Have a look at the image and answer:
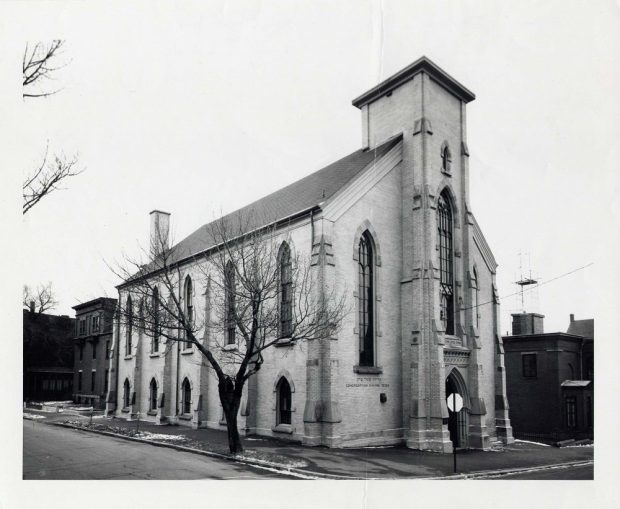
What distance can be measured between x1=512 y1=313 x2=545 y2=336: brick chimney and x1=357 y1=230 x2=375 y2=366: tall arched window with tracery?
18.2m

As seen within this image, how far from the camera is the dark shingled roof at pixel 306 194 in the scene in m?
23.9

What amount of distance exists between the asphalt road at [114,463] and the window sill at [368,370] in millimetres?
6750

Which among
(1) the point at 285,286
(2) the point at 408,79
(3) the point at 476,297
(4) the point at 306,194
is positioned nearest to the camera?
(1) the point at 285,286

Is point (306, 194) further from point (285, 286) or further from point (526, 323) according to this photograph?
point (526, 323)

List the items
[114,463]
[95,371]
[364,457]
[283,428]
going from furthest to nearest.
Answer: [95,371] → [283,428] → [364,457] → [114,463]

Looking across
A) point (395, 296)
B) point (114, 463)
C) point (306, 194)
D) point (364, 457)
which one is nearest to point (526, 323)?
point (395, 296)

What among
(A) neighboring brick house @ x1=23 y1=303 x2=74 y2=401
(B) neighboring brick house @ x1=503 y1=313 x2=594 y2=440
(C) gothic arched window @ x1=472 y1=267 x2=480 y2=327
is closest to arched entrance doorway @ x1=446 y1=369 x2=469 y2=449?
(C) gothic arched window @ x1=472 y1=267 x2=480 y2=327

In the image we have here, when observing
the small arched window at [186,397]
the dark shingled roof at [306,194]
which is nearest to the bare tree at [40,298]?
the dark shingled roof at [306,194]

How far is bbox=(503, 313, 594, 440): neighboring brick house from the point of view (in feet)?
108

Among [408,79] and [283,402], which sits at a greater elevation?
[408,79]

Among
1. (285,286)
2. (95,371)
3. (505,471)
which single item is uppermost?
(285,286)

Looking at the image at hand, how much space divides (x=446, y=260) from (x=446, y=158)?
4.58 meters

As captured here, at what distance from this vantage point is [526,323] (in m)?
37.8
